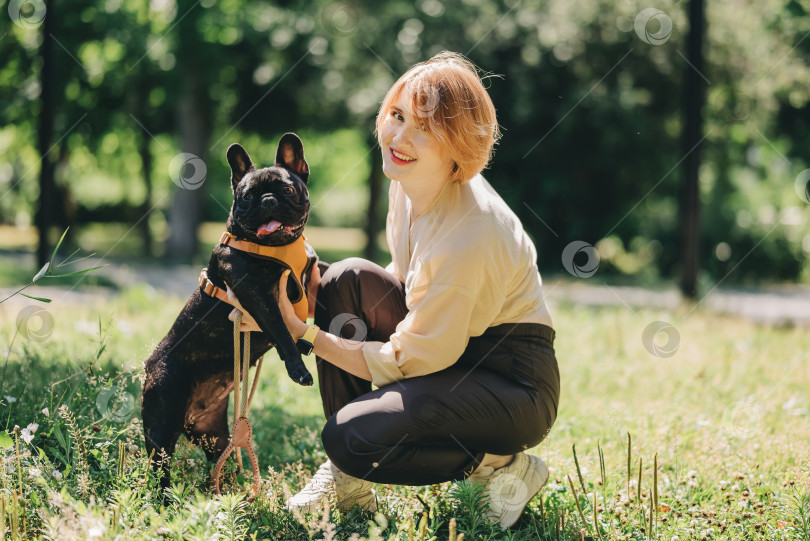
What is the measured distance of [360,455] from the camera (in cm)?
259

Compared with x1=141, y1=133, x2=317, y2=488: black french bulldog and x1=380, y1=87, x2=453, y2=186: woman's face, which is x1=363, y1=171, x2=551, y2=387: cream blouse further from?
x1=141, y1=133, x2=317, y2=488: black french bulldog

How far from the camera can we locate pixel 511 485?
111 inches

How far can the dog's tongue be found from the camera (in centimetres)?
247

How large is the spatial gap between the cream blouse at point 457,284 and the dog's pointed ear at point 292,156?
1.70 ft

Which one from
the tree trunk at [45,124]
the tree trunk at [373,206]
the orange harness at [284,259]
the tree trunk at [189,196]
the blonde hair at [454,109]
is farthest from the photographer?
the tree trunk at [373,206]

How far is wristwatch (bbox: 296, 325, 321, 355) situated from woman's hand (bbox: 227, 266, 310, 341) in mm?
16

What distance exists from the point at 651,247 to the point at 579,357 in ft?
36.2

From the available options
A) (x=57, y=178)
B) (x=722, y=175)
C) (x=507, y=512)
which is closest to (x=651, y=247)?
(x=722, y=175)

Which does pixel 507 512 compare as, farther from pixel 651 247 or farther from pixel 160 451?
pixel 651 247

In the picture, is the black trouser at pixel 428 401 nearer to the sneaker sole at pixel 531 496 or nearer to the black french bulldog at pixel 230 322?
the sneaker sole at pixel 531 496

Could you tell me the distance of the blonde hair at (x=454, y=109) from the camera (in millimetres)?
2680

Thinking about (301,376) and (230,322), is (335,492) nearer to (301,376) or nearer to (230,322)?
(301,376)

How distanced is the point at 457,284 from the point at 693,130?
6.65 metres

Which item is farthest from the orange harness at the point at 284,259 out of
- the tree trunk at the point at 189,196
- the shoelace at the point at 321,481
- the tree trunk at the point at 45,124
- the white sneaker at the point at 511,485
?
the tree trunk at the point at 189,196
